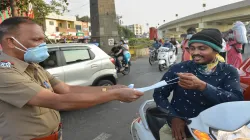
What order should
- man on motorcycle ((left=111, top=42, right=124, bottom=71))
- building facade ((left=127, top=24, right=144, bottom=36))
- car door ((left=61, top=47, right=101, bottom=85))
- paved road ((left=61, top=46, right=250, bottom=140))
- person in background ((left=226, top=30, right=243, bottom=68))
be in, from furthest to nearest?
building facade ((left=127, top=24, right=144, bottom=36)) < man on motorcycle ((left=111, top=42, right=124, bottom=71)) < car door ((left=61, top=47, right=101, bottom=85)) < person in background ((left=226, top=30, right=243, bottom=68)) < paved road ((left=61, top=46, right=250, bottom=140))

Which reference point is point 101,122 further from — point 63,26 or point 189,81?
point 63,26

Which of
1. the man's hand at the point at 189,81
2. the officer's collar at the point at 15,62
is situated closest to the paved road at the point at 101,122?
the man's hand at the point at 189,81

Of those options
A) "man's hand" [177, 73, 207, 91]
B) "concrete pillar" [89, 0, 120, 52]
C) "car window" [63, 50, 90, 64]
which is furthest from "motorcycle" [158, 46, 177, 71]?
"man's hand" [177, 73, 207, 91]

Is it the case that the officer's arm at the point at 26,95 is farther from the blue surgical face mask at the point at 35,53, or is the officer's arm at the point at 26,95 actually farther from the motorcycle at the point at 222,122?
the motorcycle at the point at 222,122

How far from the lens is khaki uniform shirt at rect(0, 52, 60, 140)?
1.35m

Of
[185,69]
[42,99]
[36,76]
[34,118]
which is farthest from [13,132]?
[185,69]

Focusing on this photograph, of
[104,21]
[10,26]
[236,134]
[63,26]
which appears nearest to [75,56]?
[10,26]

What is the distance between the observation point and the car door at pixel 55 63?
4.33 m

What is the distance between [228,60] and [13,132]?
13.6 ft

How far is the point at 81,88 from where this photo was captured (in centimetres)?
199

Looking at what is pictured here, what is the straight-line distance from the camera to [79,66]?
4.83 metres

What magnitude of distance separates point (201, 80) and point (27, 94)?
126 cm

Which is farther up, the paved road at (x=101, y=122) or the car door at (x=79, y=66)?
the car door at (x=79, y=66)

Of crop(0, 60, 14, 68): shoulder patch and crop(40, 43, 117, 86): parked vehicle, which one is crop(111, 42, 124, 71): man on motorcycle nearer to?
crop(40, 43, 117, 86): parked vehicle
